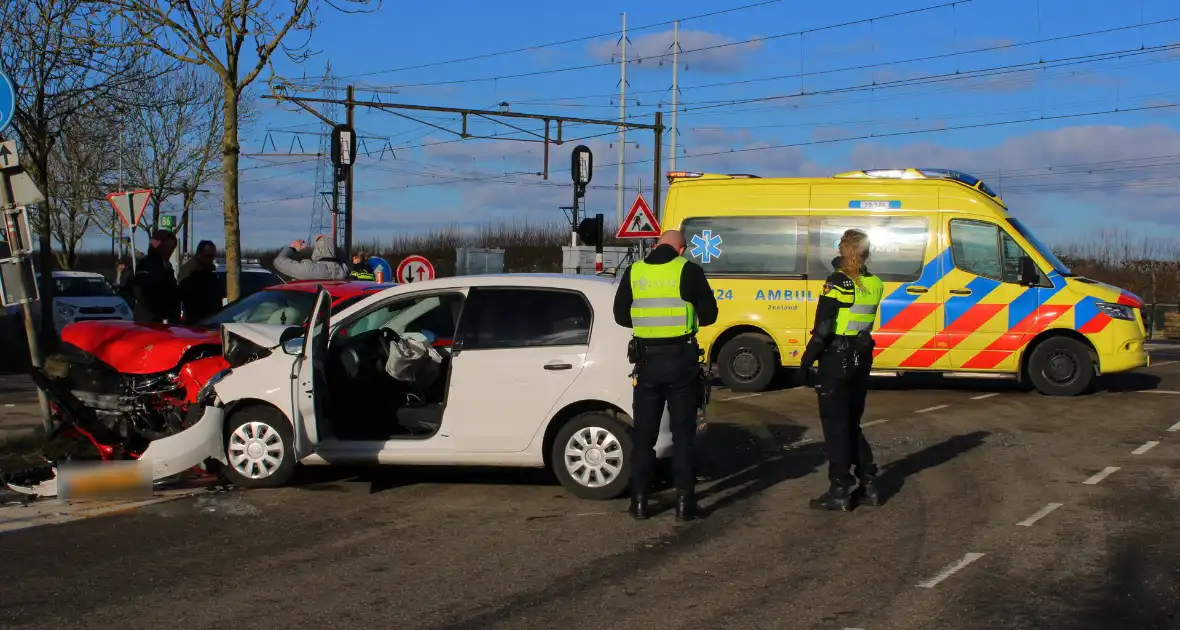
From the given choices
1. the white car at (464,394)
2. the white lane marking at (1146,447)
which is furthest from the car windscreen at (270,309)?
the white lane marking at (1146,447)

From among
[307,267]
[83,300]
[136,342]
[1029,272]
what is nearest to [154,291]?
[136,342]

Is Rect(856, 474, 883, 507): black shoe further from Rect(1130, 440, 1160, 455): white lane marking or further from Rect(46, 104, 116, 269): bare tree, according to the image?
Rect(46, 104, 116, 269): bare tree

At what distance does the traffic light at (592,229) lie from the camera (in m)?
21.8

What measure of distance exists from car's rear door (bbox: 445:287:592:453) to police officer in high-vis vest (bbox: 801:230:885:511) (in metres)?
1.58

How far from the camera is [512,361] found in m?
8.18

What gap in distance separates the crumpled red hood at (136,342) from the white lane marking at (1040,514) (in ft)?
19.4

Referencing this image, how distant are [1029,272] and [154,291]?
10.0 m

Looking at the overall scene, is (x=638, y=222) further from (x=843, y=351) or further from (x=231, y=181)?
(x=843, y=351)

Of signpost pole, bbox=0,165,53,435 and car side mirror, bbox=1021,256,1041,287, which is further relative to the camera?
car side mirror, bbox=1021,256,1041,287

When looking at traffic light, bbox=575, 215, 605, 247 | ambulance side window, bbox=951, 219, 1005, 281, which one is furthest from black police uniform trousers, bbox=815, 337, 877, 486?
traffic light, bbox=575, 215, 605, 247

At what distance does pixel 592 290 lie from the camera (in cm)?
826

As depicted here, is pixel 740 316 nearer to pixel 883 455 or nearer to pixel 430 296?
pixel 883 455

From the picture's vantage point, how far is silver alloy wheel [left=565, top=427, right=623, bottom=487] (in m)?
8.09

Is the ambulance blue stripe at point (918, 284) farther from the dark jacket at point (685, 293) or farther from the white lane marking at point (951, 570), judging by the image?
the white lane marking at point (951, 570)
